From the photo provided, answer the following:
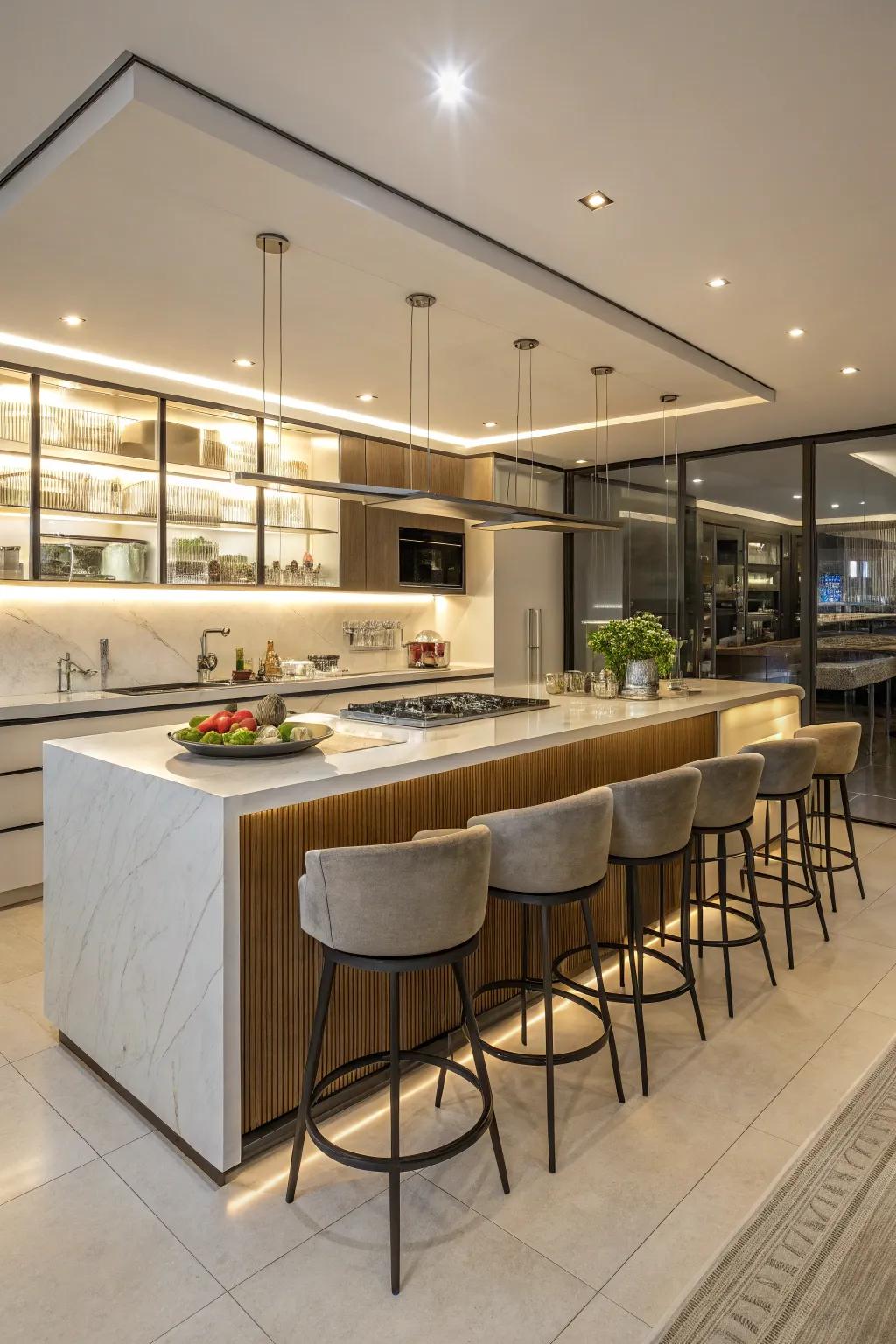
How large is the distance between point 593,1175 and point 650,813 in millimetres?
1043

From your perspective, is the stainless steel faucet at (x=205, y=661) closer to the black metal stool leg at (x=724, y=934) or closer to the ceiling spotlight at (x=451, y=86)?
the black metal stool leg at (x=724, y=934)

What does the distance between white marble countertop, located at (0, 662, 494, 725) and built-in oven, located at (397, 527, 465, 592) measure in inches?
27.6

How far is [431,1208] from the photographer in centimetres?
206

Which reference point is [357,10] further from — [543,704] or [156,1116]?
[156,1116]

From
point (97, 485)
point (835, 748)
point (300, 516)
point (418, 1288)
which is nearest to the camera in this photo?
point (418, 1288)

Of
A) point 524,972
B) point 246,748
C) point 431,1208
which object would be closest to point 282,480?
point 246,748

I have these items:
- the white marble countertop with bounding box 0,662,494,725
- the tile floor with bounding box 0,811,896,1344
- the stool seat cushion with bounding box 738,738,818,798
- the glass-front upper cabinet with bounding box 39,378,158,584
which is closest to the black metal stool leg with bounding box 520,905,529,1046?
the tile floor with bounding box 0,811,896,1344

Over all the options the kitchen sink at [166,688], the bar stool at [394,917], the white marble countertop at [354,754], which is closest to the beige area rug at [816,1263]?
the bar stool at [394,917]

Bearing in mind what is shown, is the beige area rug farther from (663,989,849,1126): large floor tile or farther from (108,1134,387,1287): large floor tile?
(108,1134,387,1287): large floor tile

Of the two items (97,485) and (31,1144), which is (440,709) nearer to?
(31,1144)

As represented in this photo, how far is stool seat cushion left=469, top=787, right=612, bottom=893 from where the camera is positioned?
2297 mm

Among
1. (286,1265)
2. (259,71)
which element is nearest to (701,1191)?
(286,1265)

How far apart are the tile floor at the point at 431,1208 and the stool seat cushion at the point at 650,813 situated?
27.3 inches

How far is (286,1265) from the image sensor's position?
187 centimetres
